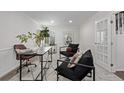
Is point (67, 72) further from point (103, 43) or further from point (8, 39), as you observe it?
point (103, 43)

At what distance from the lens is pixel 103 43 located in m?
5.17

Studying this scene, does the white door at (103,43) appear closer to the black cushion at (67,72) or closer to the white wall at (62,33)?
the black cushion at (67,72)

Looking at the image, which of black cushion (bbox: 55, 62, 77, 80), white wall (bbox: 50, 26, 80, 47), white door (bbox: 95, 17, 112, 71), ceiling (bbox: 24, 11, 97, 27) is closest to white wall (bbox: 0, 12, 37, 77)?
ceiling (bbox: 24, 11, 97, 27)

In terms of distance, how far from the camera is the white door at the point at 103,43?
464cm

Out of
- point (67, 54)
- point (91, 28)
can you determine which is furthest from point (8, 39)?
point (91, 28)

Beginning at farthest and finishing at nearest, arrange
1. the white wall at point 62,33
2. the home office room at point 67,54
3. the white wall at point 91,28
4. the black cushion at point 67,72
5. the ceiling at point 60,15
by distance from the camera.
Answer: the white wall at point 62,33
the ceiling at point 60,15
the white wall at point 91,28
the home office room at point 67,54
the black cushion at point 67,72

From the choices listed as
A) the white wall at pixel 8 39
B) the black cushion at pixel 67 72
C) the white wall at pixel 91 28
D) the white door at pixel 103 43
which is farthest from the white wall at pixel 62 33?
the black cushion at pixel 67 72

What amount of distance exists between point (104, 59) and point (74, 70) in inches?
98.7
